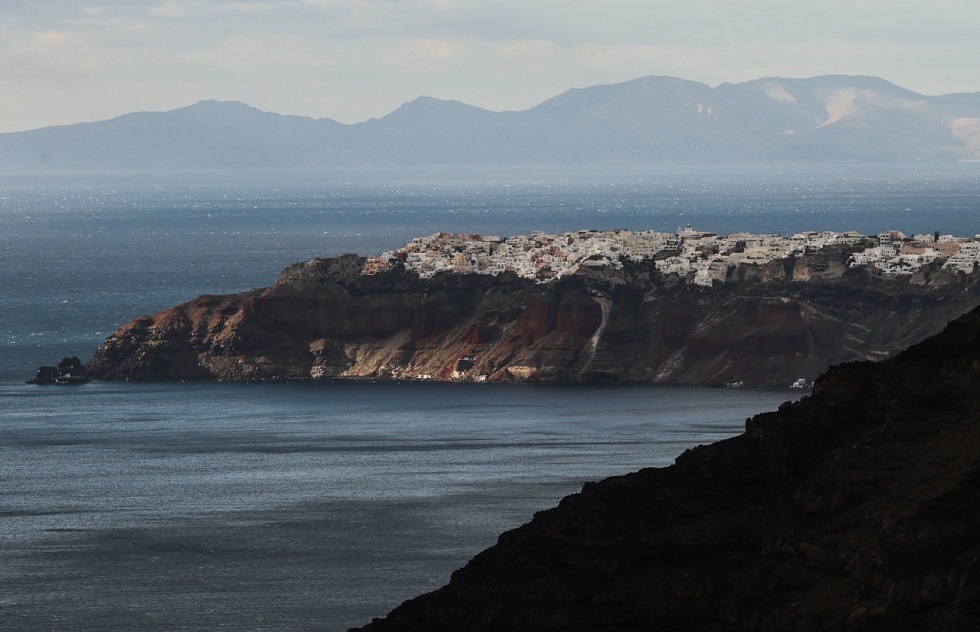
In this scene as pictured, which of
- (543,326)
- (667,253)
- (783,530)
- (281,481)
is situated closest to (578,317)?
(543,326)

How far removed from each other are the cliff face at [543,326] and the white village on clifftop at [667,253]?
211 cm

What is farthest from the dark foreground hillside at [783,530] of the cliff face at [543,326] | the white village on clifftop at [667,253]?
the white village on clifftop at [667,253]

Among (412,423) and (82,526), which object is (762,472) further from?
(412,423)

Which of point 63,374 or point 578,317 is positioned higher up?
point 578,317

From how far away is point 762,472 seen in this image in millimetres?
A: 46312

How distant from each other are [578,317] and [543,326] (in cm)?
300

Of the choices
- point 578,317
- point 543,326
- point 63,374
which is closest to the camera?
point 63,374

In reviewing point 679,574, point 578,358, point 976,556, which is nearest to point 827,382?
point 679,574

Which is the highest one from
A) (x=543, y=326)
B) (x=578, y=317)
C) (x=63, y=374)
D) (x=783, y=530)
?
(x=578, y=317)

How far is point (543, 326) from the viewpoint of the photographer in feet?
500

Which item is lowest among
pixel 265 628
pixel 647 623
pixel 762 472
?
pixel 265 628

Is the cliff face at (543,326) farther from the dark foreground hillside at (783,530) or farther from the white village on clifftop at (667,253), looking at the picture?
the dark foreground hillside at (783,530)

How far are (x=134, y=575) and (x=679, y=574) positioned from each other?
36376 millimetres

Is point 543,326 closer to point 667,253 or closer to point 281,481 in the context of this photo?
point 667,253
